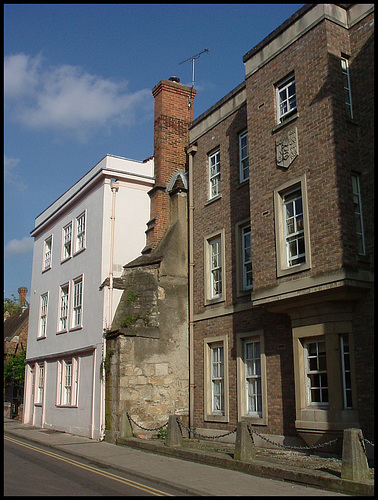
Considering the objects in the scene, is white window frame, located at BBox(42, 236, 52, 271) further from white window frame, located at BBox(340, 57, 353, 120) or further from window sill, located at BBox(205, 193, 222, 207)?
white window frame, located at BBox(340, 57, 353, 120)

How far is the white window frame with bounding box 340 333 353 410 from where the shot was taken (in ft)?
36.6

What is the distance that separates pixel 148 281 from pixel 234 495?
385 inches

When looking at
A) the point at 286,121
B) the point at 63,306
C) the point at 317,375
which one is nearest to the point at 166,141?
the point at 286,121

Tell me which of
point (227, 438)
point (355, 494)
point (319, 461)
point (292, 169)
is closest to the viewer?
point (355, 494)

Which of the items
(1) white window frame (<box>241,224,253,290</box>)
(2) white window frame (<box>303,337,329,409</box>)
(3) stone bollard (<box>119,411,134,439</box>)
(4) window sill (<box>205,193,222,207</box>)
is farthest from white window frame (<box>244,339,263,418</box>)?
(4) window sill (<box>205,193,222,207</box>)

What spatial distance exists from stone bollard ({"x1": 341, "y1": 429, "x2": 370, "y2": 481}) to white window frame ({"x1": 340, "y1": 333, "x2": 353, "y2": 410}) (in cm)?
222

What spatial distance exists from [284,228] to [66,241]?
43.0 feet

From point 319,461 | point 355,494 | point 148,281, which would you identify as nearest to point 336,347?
point 319,461

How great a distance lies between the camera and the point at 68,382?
21.1 m

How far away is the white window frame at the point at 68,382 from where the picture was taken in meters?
20.0

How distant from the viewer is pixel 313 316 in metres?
11.9

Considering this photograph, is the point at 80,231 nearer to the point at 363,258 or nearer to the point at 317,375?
the point at 317,375

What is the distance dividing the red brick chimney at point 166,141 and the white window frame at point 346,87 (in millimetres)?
8859

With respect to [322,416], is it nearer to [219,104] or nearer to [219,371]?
[219,371]
